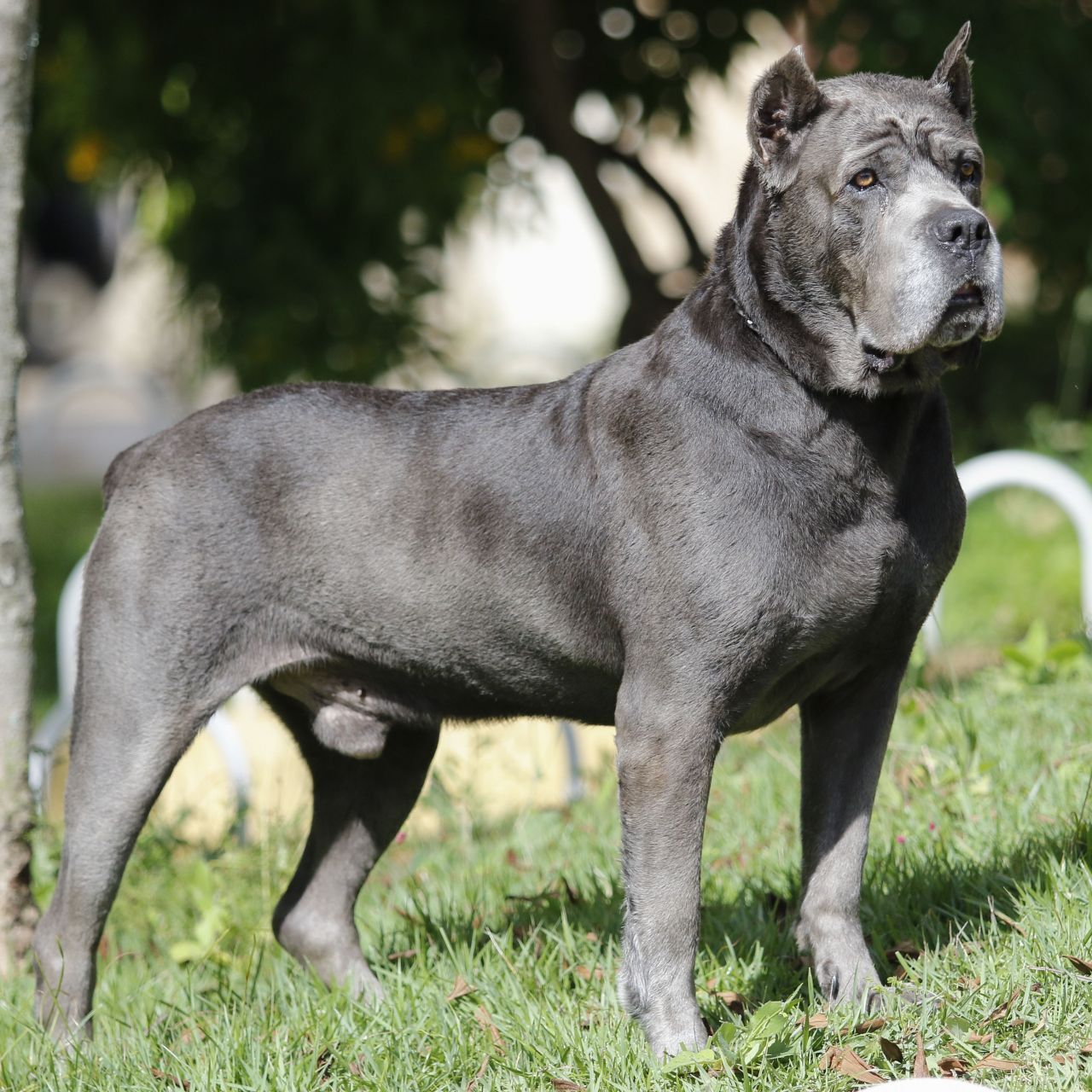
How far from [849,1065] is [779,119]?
1.99m

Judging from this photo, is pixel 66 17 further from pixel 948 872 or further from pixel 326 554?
pixel 948 872

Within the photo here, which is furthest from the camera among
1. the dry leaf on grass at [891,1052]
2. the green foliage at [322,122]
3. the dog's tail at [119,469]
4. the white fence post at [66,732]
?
the green foliage at [322,122]

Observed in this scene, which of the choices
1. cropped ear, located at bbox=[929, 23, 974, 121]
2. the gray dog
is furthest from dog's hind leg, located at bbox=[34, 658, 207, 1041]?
cropped ear, located at bbox=[929, 23, 974, 121]

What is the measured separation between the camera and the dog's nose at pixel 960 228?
297 cm

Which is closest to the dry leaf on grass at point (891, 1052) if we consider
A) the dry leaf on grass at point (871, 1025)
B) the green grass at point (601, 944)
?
the green grass at point (601, 944)

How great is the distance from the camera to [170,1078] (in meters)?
3.36

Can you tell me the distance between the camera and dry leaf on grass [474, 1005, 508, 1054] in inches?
131

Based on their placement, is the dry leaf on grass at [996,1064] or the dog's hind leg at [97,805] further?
the dog's hind leg at [97,805]

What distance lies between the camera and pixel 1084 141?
806 cm

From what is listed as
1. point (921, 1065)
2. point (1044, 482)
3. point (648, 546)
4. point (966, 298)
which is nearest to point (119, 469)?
point (648, 546)

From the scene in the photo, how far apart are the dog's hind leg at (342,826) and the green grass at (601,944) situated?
0.44ft

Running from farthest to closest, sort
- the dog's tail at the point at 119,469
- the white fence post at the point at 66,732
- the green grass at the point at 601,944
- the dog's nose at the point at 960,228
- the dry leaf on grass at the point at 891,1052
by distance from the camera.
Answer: the white fence post at the point at 66,732 < the dog's tail at the point at 119,469 < the green grass at the point at 601,944 < the dry leaf on grass at the point at 891,1052 < the dog's nose at the point at 960,228

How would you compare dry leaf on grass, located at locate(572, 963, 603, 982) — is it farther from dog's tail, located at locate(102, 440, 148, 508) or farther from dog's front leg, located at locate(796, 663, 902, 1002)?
dog's tail, located at locate(102, 440, 148, 508)

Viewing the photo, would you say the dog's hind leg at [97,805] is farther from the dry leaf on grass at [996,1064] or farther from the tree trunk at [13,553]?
the dry leaf on grass at [996,1064]
